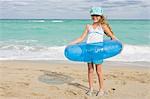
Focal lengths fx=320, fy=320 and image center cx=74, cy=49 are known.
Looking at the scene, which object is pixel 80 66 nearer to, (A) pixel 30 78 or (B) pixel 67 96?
(A) pixel 30 78

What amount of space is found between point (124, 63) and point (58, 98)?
4.34m

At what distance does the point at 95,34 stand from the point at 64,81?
1690 millimetres

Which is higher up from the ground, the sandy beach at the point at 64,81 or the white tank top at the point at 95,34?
the white tank top at the point at 95,34

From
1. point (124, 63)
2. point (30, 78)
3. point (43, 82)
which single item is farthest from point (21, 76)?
point (124, 63)

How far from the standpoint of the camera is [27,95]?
5195 mm

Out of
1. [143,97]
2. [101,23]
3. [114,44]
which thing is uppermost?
[101,23]

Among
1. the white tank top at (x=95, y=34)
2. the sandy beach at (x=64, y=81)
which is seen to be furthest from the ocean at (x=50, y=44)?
the white tank top at (x=95, y=34)

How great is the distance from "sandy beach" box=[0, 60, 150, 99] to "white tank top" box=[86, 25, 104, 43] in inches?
36.5

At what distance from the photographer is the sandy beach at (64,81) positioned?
208 inches

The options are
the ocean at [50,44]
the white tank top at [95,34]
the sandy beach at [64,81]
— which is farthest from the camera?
the ocean at [50,44]

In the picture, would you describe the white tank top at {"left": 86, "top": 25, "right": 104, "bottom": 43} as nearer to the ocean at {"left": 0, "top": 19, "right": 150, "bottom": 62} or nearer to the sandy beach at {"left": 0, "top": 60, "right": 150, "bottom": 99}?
the sandy beach at {"left": 0, "top": 60, "right": 150, "bottom": 99}

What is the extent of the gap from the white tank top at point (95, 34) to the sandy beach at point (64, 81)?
93 centimetres

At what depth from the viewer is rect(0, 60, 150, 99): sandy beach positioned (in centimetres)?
528

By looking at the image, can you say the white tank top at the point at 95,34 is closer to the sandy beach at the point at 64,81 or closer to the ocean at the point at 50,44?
the sandy beach at the point at 64,81
